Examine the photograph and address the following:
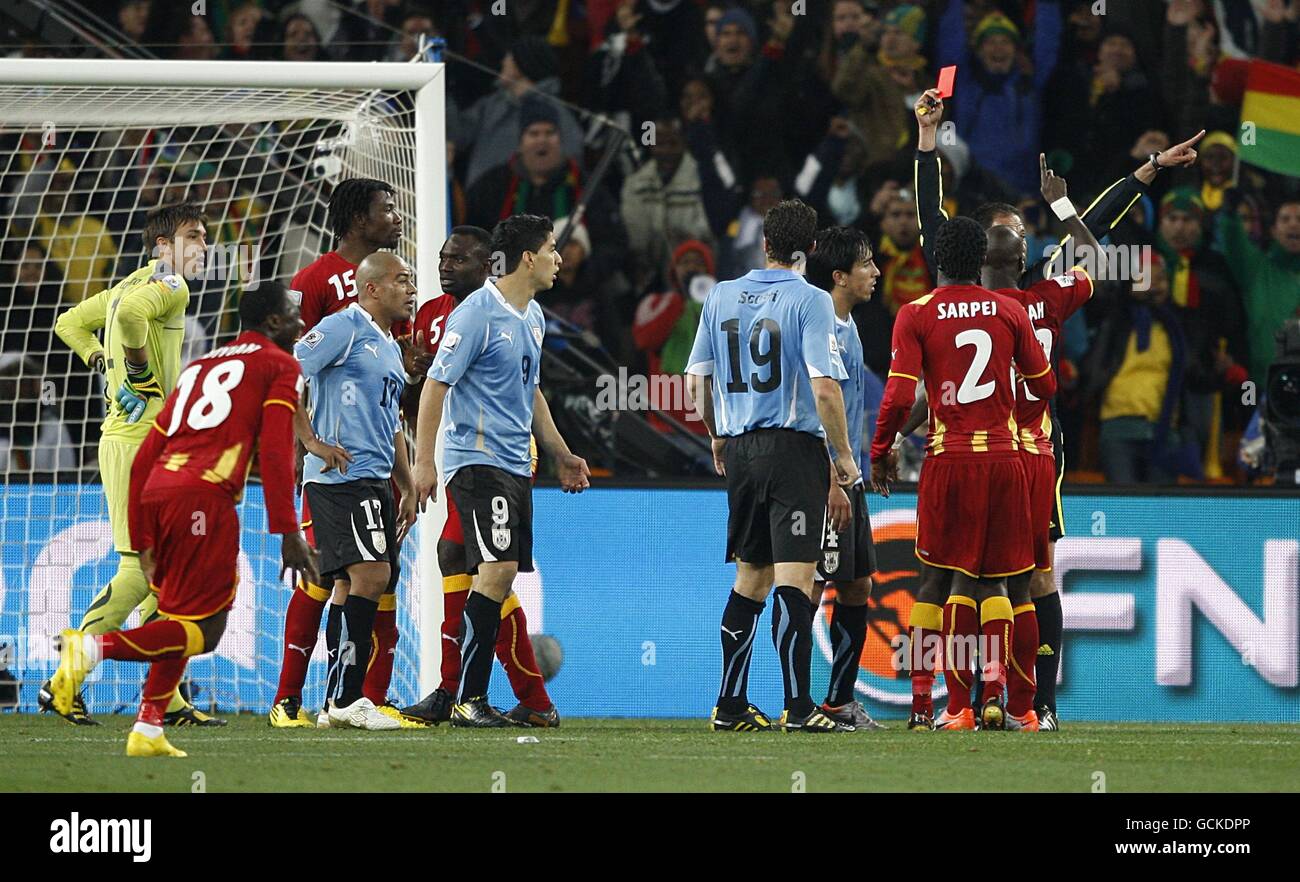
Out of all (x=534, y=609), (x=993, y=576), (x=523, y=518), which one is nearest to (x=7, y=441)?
(x=534, y=609)

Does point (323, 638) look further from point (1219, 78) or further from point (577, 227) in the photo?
point (1219, 78)

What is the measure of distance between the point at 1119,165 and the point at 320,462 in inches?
275

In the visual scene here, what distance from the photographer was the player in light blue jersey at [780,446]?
709 centimetres

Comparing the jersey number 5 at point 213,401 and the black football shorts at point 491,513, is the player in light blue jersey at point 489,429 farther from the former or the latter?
the jersey number 5 at point 213,401

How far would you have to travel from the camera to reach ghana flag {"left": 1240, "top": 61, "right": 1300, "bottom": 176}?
12438 millimetres

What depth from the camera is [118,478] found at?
8102mm

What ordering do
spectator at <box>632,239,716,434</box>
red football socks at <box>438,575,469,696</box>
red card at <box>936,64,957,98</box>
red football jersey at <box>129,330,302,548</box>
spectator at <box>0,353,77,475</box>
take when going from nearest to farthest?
red football jersey at <box>129,330,302,548</box>, red card at <box>936,64,957,98</box>, red football socks at <box>438,575,469,696</box>, spectator at <box>0,353,77,475</box>, spectator at <box>632,239,716,434</box>

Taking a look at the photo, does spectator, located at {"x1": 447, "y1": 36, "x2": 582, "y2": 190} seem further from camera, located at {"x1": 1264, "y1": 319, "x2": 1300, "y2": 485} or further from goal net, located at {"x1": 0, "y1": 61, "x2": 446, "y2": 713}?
camera, located at {"x1": 1264, "y1": 319, "x2": 1300, "y2": 485}

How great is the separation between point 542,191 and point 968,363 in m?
5.18

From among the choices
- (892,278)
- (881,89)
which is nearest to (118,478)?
(892,278)

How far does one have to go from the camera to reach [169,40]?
41.3 ft

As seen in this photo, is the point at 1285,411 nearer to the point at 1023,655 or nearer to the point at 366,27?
the point at 1023,655

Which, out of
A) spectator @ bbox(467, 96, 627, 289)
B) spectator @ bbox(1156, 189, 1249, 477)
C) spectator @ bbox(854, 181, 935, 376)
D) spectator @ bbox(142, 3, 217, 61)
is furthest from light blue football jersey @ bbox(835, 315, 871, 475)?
spectator @ bbox(142, 3, 217, 61)

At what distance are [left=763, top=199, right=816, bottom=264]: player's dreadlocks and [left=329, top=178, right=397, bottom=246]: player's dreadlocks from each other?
1633 mm
